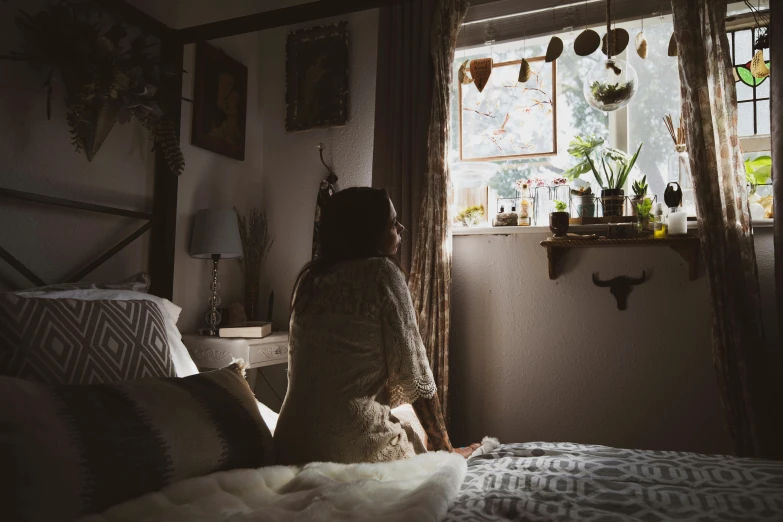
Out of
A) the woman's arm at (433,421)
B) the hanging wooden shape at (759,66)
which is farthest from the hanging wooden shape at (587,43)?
the woman's arm at (433,421)

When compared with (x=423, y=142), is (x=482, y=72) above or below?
above

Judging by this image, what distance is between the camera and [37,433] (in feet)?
3.08

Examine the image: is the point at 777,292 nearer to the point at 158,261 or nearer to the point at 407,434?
the point at 407,434

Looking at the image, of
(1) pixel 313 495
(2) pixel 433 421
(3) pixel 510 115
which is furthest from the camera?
(3) pixel 510 115

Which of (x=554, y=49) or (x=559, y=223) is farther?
(x=559, y=223)

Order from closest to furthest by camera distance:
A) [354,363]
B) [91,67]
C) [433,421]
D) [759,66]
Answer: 1. [354,363]
2. [433,421]
3. [91,67]
4. [759,66]

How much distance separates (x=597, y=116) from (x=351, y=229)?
184 cm

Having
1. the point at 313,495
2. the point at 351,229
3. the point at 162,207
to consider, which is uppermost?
the point at 162,207

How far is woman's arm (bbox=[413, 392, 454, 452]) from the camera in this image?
1.45 meters

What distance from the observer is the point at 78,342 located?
1382mm

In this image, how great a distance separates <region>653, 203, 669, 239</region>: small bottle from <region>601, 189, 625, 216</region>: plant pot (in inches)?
6.3

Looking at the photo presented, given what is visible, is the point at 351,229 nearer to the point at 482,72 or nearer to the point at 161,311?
the point at 161,311

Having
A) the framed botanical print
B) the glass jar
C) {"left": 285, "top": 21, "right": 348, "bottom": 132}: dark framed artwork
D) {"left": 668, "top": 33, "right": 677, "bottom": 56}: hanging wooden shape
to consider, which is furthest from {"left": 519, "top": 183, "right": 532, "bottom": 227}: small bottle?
{"left": 285, "top": 21, "right": 348, "bottom": 132}: dark framed artwork

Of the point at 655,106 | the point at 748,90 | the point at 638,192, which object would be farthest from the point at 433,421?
the point at 748,90
